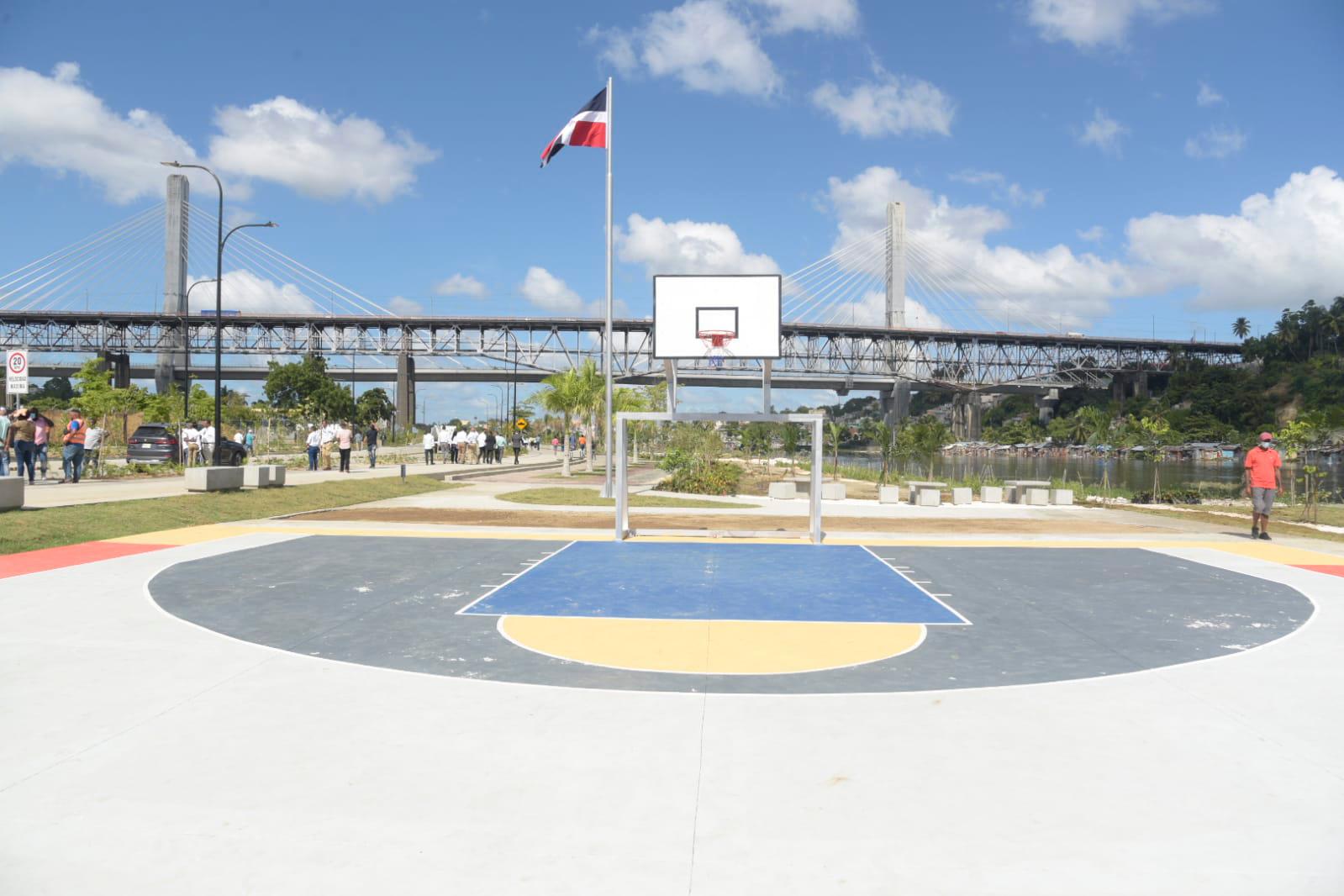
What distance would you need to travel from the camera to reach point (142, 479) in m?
28.3

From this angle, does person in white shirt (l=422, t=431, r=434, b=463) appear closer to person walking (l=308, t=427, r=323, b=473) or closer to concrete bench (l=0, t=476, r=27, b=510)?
person walking (l=308, t=427, r=323, b=473)

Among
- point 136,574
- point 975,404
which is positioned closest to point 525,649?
point 136,574

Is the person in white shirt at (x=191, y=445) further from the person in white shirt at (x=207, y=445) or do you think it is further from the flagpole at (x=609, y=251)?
the flagpole at (x=609, y=251)

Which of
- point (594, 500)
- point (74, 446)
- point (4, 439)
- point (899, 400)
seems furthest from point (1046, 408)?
point (4, 439)

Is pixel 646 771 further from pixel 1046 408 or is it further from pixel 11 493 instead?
Result: pixel 1046 408

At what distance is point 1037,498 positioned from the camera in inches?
1089

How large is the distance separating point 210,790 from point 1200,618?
9.35 m

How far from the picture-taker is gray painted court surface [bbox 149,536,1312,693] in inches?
290

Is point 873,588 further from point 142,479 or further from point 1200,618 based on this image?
point 142,479

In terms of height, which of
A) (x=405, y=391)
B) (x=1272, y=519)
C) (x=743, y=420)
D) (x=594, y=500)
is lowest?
(x=1272, y=519)

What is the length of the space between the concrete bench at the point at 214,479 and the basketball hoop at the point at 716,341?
41.0 feet

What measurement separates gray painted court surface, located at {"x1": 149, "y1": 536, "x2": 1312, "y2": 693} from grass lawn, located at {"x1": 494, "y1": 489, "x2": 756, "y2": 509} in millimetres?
9461

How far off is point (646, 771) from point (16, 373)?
20934 mm

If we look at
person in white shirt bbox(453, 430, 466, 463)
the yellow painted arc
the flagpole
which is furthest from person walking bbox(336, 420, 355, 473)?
the yellow painted arc
